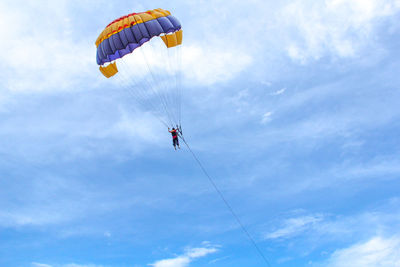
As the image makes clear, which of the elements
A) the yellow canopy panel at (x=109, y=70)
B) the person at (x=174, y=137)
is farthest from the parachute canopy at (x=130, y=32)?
the person at (x=174, y=137)

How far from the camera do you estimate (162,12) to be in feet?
114

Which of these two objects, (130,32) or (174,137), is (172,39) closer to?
(130,32)

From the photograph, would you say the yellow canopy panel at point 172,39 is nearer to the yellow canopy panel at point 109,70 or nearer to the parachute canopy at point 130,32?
the parachute canopy at point 130,32

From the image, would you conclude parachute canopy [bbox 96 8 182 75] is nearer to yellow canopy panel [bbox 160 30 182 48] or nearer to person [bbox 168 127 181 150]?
yellow canopy panel [bbox 160 30 182 48]

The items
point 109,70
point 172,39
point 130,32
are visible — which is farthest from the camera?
point 109,70

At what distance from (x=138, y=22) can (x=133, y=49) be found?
94.3 inches

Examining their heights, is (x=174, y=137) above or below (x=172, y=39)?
below

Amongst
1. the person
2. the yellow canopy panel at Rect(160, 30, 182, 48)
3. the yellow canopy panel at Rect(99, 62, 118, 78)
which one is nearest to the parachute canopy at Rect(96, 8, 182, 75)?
the yellow canopy panel at Rect(160, 30, 182, 48)

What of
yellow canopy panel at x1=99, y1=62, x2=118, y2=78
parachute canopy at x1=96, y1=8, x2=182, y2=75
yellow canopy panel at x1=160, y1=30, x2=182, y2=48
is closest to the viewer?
parachute canopy at x1=96, y1=8, x2=182, y2=75

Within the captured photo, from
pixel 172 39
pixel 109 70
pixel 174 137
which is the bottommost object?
pixel 174 137

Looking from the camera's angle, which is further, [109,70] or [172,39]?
[109,70]

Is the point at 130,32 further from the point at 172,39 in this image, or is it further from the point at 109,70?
the point at 109,70

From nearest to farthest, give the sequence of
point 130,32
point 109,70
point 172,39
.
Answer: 1. point 130,32
2. point 172,39
3. point 109,70

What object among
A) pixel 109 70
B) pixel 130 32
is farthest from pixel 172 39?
pixel 109 70
